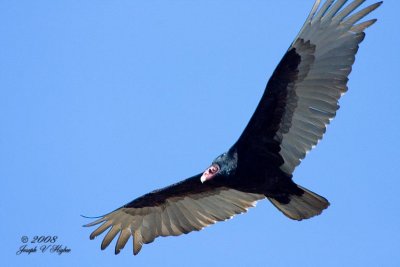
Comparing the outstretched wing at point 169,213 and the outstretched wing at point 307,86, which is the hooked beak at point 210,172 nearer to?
the outstretched wing at point 307,86

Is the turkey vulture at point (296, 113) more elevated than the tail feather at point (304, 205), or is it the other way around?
the turkey vulture at point (296, 113)

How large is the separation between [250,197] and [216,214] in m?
0.50

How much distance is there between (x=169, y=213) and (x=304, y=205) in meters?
1.96

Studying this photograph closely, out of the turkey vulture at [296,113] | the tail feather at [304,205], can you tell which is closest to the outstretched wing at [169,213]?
the turkey vulture at [296,113]

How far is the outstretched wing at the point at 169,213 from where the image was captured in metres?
10.7

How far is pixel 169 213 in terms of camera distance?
1087 cm

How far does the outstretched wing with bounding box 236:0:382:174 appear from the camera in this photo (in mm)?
9281

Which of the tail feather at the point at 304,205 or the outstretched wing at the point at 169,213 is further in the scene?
the outstretched wing at the point at 169,213

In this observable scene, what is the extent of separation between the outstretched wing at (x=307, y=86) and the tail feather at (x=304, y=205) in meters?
0.33

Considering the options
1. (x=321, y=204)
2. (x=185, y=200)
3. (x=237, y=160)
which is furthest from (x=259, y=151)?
(x=185, y=200)

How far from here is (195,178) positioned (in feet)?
34.3

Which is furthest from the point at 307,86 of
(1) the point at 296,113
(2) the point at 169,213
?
(2) the point at 169,213

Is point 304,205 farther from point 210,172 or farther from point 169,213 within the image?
point 169,213

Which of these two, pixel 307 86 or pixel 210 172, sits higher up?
pixel 307 86
